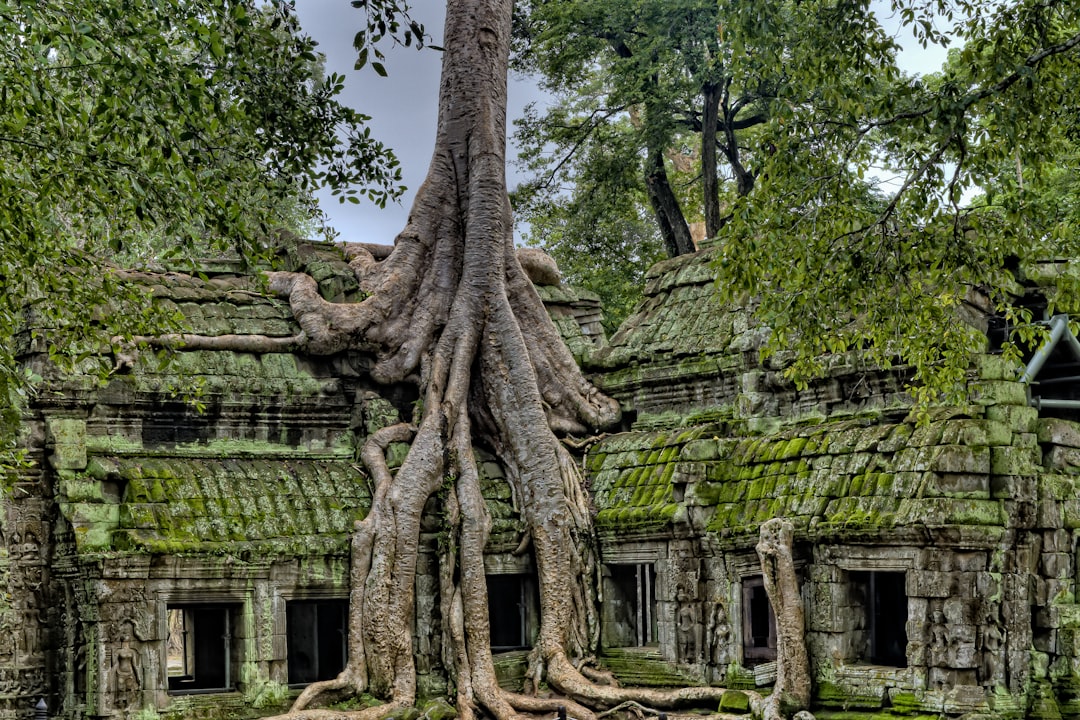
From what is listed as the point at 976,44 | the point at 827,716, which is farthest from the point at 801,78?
the point at 827,716

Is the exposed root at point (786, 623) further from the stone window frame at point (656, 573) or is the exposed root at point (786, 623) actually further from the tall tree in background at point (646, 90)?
the tall tree in background at point (646, 90)

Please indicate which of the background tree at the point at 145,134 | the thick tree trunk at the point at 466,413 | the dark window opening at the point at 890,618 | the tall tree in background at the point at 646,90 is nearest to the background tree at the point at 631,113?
the tall tree in background at the point at 646,90

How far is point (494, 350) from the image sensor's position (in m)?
17.7

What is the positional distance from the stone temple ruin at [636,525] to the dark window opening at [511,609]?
0.10 ft

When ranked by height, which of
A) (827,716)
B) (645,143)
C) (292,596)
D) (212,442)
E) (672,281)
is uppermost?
(645,143)

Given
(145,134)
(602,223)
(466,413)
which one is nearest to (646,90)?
(602,223)

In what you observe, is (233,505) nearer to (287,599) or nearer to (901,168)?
(287,599)

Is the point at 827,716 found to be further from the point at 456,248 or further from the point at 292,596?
the point at 456,248

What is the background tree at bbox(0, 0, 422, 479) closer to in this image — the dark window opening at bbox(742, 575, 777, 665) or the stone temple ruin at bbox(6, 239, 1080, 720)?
the stone temple ruin at bbox(6, 239, 1080, 720)

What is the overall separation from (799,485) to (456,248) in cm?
536

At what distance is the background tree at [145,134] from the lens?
9781mm

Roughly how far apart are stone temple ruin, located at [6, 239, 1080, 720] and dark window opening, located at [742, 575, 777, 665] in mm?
28

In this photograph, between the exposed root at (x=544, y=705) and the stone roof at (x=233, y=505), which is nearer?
the stone roof at (x=233, y=505)

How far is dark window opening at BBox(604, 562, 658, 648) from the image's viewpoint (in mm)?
16734
